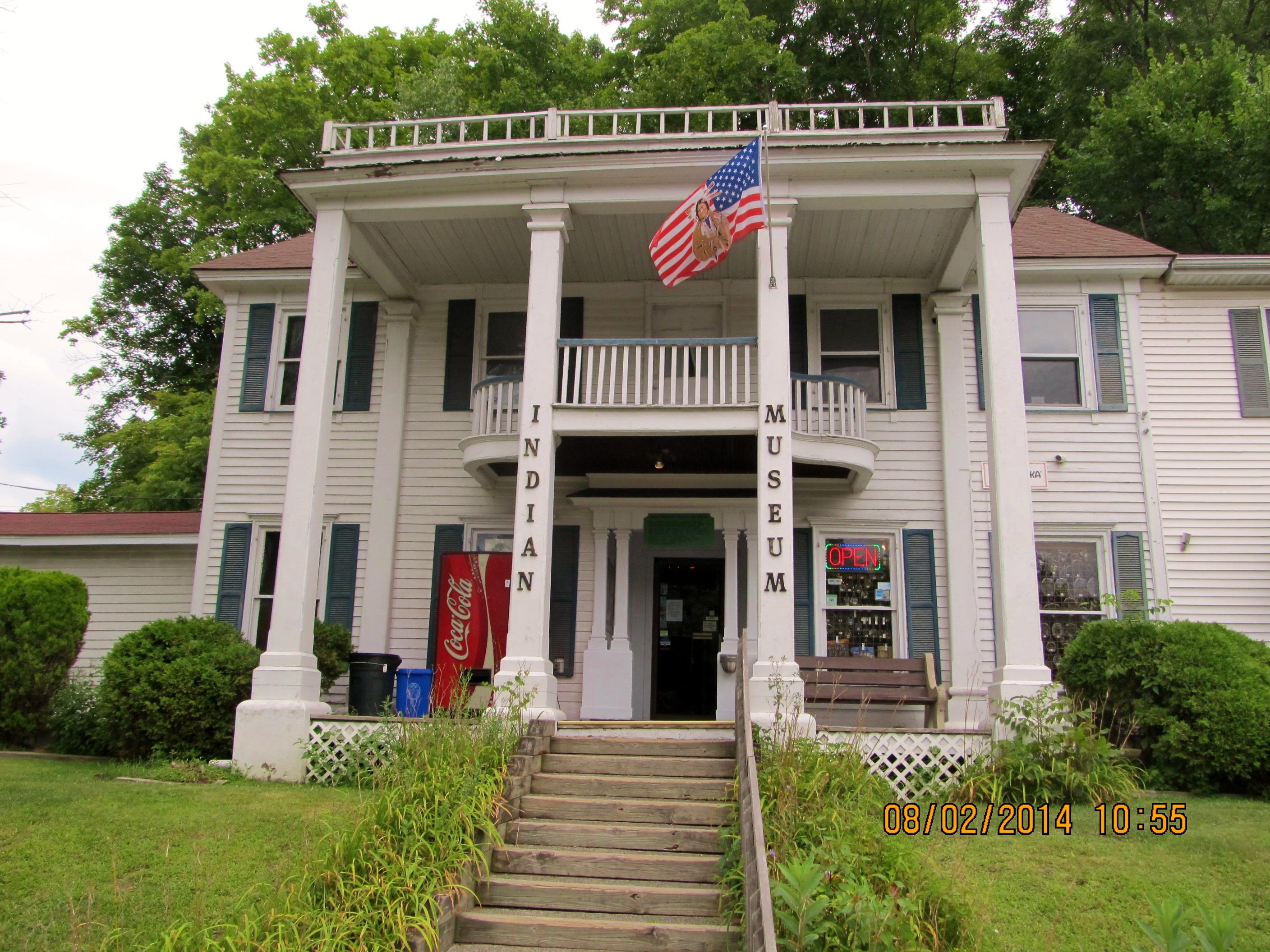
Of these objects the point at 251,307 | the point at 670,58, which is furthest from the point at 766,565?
the point at 670,58

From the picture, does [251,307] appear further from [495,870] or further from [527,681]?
[495,870]

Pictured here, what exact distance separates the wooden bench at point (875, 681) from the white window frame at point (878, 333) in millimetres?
3291

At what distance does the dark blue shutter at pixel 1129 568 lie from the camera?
11.5 m

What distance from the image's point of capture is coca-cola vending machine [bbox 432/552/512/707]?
1168 cm

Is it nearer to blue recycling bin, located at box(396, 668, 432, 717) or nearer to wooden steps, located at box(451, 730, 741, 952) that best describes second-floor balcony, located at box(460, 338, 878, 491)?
blue recycling bin, located at box(396, 668, 432, 717)

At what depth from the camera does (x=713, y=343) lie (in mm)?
9922

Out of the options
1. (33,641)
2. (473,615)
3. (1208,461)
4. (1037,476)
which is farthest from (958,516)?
(33,641)

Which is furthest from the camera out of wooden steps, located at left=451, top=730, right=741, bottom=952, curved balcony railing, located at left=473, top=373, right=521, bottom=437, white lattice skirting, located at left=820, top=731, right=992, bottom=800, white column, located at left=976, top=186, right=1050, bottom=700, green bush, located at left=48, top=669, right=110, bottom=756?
curved balcony railing, located at left=473, top=373, right=521, bottom=437

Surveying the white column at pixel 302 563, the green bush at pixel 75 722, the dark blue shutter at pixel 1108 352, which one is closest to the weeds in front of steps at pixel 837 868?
the white column at pixel 302 563

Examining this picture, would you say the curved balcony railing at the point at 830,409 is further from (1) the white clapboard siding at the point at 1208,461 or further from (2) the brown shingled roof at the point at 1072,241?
(1) the white clapboard siding at the point at 1208,461

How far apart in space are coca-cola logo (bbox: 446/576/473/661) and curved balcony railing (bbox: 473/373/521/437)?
1.95m

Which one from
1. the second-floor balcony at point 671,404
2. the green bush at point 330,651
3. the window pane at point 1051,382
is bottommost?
the green bush at point 330,651

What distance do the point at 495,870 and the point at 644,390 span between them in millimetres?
6862
